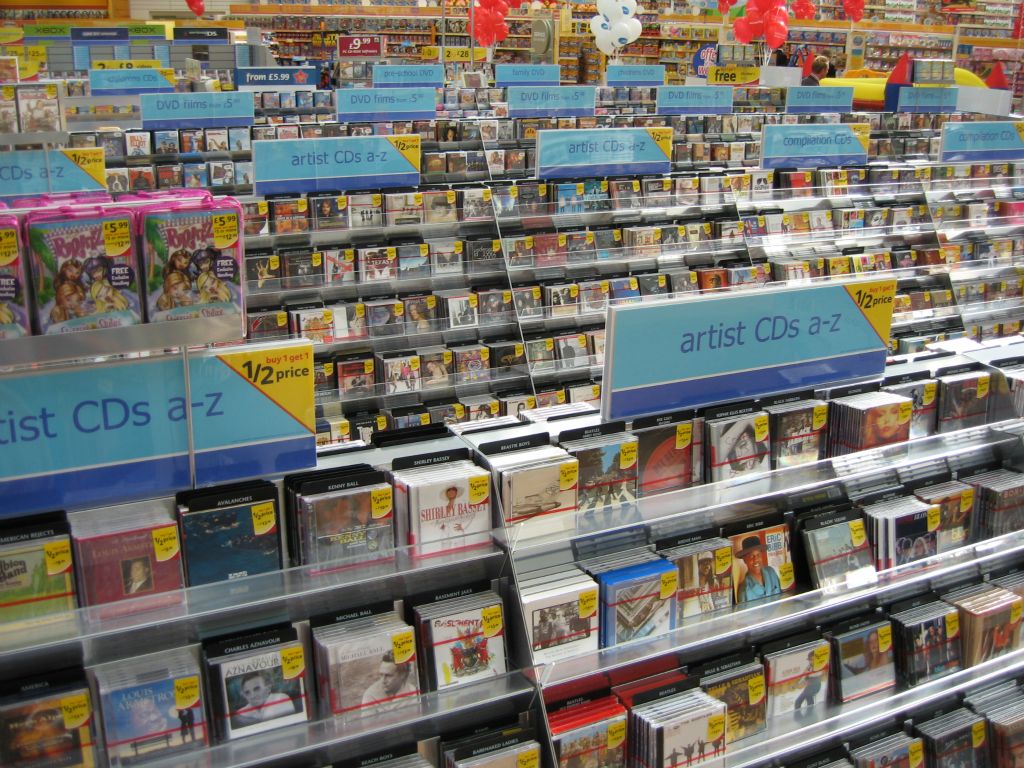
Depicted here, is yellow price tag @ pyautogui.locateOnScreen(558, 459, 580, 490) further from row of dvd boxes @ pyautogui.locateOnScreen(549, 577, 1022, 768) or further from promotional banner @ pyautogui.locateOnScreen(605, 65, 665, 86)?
promotional banner @ pyautogui.locateOnScreen(605, 65, 665, 86)

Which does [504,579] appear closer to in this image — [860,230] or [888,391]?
[888,391]

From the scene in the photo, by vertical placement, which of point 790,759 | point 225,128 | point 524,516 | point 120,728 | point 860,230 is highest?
point 225,128

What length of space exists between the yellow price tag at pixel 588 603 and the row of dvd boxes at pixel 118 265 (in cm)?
113

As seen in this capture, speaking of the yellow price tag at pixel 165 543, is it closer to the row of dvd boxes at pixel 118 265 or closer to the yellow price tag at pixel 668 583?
the row of dvd boxes at pixel 118 265

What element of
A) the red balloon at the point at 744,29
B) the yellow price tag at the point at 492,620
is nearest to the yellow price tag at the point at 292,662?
the yellow price tag at the point at 492,620

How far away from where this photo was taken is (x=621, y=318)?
2506 millimetres

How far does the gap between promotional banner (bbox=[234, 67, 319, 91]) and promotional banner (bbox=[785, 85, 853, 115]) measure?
243 inches

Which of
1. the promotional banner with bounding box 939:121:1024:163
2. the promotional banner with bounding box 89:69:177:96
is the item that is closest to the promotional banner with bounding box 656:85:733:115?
the promotional banner with bounding box 939:121:1024:163

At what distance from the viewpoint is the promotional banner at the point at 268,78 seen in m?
12.5

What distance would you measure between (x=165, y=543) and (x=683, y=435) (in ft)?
4.77

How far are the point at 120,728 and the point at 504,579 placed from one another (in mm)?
976

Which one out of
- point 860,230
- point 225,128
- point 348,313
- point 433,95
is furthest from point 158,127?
point 860,230

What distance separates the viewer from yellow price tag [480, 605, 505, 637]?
2.44 meters

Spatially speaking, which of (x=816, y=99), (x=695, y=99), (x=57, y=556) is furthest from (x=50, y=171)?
(x=816, y=99)
